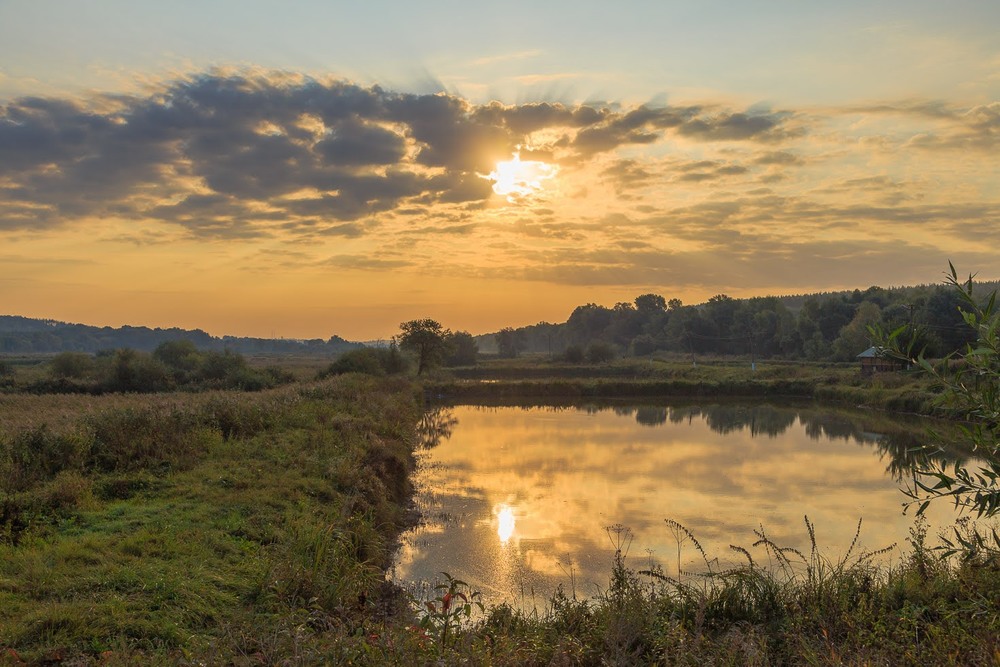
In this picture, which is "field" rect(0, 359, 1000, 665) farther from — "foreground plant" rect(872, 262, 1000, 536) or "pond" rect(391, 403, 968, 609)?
"foreground plant" rect(872, 262, 1000, 536)

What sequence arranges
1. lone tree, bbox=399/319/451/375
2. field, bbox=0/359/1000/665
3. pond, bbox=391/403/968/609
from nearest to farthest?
field, bbox=0/359/1000/665
pond, bbox=391/403/968/609
lone tree, bbox=399/319/451/375

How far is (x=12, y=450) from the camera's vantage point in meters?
11.9

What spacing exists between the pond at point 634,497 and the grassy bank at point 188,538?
6.60ft

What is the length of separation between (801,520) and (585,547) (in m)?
5.96

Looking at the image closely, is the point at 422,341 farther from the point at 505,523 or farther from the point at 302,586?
the point at 302,586

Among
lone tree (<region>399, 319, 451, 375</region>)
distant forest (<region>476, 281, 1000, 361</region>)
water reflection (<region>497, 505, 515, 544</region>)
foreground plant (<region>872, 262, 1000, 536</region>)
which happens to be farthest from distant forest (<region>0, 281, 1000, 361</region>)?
foreground plant (<region>872, 262, 1000, 536</region>)

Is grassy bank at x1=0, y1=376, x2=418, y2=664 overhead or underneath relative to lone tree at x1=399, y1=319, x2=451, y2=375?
underneath

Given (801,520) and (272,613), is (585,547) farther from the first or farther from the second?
(272,613)

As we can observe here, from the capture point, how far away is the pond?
1260cm

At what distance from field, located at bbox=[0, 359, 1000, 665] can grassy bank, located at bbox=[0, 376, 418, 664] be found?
0.12 feet

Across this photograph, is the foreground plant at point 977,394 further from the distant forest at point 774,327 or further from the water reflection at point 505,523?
the distant forest at point 774,327

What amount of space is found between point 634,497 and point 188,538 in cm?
1260

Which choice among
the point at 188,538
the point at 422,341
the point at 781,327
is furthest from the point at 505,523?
the point at 781,327

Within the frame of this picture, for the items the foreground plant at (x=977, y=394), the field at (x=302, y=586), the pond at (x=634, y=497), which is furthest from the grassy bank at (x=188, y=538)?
the foreground plant at (x=977, y=394)
